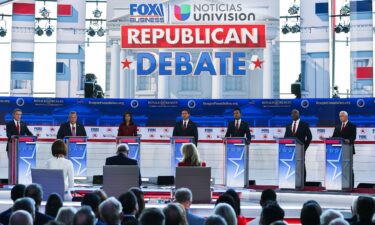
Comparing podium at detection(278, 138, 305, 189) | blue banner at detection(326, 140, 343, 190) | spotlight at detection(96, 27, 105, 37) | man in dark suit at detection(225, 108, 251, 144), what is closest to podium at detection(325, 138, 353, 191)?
blue banner at detection(326, 140, 343, 190)

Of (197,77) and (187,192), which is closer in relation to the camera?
(187,192)

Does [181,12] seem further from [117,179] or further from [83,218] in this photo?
[83,218]

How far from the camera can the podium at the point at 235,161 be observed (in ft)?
47.5

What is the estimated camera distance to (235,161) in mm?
14523

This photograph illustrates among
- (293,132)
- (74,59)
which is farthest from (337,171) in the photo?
(74,59)

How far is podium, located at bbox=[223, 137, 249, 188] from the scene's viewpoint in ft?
47.5

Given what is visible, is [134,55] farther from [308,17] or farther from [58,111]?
[308,17]

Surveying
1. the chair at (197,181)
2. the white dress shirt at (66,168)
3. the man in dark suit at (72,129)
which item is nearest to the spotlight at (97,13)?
the man in dark suit at (72,129)

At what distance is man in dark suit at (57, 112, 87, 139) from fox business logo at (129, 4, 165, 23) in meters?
4.85

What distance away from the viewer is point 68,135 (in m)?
15.3

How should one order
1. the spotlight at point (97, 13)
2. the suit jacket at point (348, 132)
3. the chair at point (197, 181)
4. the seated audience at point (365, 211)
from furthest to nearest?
1. the spotlight at point (97, 13)
2. the suit jacket at point (348, 132)
3. the chair at point (197, 181)
4. the seated audience at point (365, 211)

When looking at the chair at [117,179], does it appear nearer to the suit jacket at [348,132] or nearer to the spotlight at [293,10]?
the suit jacket at [348,132]

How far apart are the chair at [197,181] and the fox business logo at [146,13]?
959 cm

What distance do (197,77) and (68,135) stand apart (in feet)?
17.5
